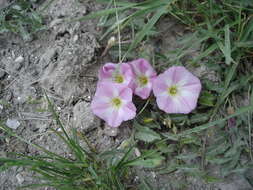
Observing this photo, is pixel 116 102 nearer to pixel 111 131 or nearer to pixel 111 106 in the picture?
pixel 111 106

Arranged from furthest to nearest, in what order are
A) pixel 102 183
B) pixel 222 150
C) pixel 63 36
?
pixel 63 36 < pixel 222 150 < pixel 102 183

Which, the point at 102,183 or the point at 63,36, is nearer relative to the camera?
the point at 102,183

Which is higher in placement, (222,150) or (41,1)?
(41,1)

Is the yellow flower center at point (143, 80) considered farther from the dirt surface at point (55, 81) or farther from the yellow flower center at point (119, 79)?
the dirt surface at point (55, 81)

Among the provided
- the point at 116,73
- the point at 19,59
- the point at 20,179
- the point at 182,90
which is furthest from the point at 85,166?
the point at 19,59

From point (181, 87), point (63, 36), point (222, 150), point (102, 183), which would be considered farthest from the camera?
point (63, 36)

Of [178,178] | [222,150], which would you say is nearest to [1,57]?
[178,178]

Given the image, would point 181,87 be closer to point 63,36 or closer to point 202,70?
point 202,70
